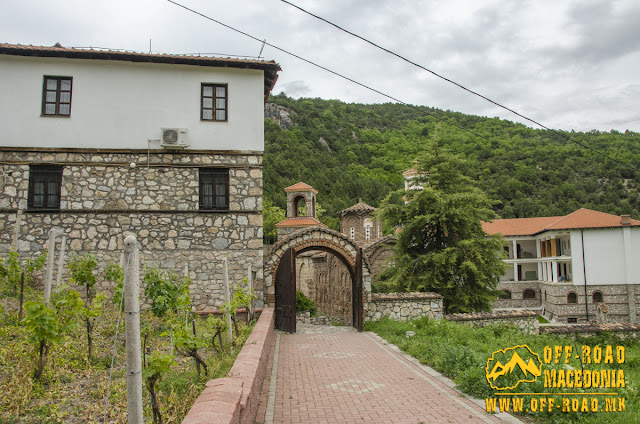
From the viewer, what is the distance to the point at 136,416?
9.89 ft

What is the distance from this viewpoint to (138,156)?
12297 millimetres

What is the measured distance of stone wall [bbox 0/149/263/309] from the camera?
11.8 metres

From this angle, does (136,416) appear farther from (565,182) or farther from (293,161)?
(565,182)

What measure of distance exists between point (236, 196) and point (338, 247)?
4119mm

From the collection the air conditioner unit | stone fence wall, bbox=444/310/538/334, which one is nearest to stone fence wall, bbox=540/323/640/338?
stone fence wall, bbox=444/310/538/334

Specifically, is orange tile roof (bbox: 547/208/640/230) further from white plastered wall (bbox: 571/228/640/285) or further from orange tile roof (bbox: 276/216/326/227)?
orange tile roof (bbox: 276/216/326/227)

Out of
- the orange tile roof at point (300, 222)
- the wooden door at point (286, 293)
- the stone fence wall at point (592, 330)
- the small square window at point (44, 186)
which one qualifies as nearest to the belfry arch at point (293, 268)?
the wooden door at point (286, 293)

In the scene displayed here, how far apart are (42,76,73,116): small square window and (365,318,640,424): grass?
36.5 ft

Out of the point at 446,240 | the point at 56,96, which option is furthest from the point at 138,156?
the point at 446,240

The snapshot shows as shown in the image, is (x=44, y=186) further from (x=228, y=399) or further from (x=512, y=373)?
(x=512, y=373)

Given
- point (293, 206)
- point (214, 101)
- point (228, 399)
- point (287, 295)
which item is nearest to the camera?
point (228, 399)

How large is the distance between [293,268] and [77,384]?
8531mm

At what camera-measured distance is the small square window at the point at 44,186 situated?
38.9 ft
